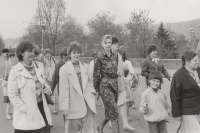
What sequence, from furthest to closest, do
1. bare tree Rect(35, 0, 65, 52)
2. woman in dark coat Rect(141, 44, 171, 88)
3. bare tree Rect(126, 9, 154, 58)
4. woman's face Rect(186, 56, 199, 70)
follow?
bare tree Rect(35, 0, 65, 52), bare tree Rect(126, 9, 154, 58), woman in dark coat Rect(141, 44, 171, 88), woman's face Rect(186, 56, 199, 70)

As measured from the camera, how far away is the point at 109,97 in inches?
185

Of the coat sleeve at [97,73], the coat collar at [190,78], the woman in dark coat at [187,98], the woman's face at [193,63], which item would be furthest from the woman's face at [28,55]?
the woman's face at [193,63]

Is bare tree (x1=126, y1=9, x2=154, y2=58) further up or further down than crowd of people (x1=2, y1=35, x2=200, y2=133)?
further up

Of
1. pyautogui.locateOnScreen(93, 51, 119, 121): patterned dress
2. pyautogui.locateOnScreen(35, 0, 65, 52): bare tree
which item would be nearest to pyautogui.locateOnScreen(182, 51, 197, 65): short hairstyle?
pyautogui.locateOnScreen(93, 51, 119, 121): patterned dress

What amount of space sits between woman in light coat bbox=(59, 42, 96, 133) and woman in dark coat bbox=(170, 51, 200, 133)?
4.34ft

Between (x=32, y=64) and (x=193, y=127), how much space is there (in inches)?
101

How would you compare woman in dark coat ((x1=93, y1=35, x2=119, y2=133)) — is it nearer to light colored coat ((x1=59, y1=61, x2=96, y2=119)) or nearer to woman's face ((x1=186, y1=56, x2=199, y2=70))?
light colored coat ((x1=59, y1=61, x2=96, y2=119))

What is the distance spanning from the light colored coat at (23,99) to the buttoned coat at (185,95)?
2019 millimetres

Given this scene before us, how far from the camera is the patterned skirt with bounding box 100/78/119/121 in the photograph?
4680mm

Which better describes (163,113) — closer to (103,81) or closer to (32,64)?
(103,81)

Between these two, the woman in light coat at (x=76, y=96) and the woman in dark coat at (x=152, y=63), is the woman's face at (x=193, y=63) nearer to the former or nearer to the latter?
the woman in light coat at (x=76, y=96)

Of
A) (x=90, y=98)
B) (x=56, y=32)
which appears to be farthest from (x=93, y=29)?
(x=90, y=98)

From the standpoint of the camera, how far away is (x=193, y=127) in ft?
12.4

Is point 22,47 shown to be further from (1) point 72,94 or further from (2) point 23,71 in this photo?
Answer: (1) point 72,94
